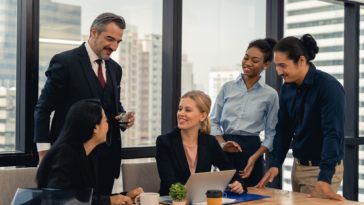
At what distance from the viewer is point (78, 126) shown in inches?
90.4

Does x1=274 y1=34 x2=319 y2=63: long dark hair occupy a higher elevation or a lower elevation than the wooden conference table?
higher

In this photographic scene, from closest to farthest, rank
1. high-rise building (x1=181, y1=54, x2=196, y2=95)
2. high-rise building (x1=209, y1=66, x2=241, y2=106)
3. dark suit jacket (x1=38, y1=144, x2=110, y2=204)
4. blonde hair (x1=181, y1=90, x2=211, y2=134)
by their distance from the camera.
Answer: dark suit jacket (x1=38, y1=144, x2=110, y2=204), blonde hair (x1=181, y1=90, x2=211, y2=134), high-rise building (x1=181, y1=54, x2=196, y2=95), high-rise building (x1=209, y1=66, x2=241, y2=106)

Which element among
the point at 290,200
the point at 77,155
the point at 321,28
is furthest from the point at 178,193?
the point at 321,28

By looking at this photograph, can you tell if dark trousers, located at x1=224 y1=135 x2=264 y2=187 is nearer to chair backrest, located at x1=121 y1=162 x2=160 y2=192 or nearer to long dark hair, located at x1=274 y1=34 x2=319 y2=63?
chair backrest, located at x1=121 y1=162 x2=160 y2=192

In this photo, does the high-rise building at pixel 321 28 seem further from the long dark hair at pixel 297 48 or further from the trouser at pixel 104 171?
the trouser at pixel 104 171

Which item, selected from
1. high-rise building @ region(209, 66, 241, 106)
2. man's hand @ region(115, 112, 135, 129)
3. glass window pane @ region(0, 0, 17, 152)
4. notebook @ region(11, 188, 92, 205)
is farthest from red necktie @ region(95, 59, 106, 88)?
high-rise building @ region(209, 66, 241, 106)

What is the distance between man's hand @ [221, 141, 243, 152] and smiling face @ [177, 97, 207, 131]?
0.26 metres

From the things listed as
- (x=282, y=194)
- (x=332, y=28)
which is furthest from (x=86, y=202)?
(x=332, y=28)

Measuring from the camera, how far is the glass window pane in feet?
10.8

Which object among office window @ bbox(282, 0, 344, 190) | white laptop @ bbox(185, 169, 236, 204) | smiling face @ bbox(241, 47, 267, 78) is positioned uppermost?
office window @ bbox(282, 0, 344, 190)

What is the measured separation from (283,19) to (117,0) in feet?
5.61

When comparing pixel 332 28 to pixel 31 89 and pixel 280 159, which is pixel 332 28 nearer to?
pixel 280 159

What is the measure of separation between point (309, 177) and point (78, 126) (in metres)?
1.33

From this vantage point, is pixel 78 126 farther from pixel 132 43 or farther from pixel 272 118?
pixel 132 43
